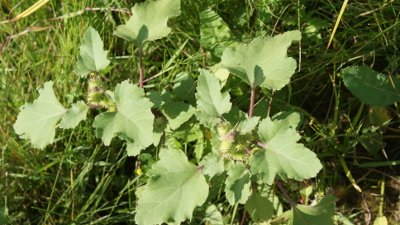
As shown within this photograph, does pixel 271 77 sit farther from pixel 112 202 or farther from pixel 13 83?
pixel 13 83

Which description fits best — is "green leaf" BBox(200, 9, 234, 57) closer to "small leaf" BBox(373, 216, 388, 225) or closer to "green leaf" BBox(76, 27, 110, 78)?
"green leaf" BBox(76, 27, 110, 78)

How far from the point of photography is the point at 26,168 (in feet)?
8.72

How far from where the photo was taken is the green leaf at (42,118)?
2121 millimetres

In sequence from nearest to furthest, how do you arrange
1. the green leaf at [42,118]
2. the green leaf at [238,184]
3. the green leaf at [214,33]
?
the green leaf at [238,184] → the green leaf at [42,118] → the green leaf at [214,33]

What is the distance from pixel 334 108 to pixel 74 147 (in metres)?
1.29

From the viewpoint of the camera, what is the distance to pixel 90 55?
2127mm

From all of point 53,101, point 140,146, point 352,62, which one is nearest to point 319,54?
point 352,62

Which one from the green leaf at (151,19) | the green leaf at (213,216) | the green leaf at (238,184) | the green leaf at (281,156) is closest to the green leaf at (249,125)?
the green leaf at (281,156)

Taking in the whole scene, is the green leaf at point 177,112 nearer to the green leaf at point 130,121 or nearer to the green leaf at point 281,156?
the green leaf at point 130,121

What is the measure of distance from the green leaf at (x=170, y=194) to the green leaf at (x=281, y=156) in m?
0.24

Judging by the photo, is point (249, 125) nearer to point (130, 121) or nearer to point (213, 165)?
point (213, 165)

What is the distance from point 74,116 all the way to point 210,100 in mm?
530

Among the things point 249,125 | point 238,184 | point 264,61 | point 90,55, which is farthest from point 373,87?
point 90,55

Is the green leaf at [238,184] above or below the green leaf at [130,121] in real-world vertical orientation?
below
